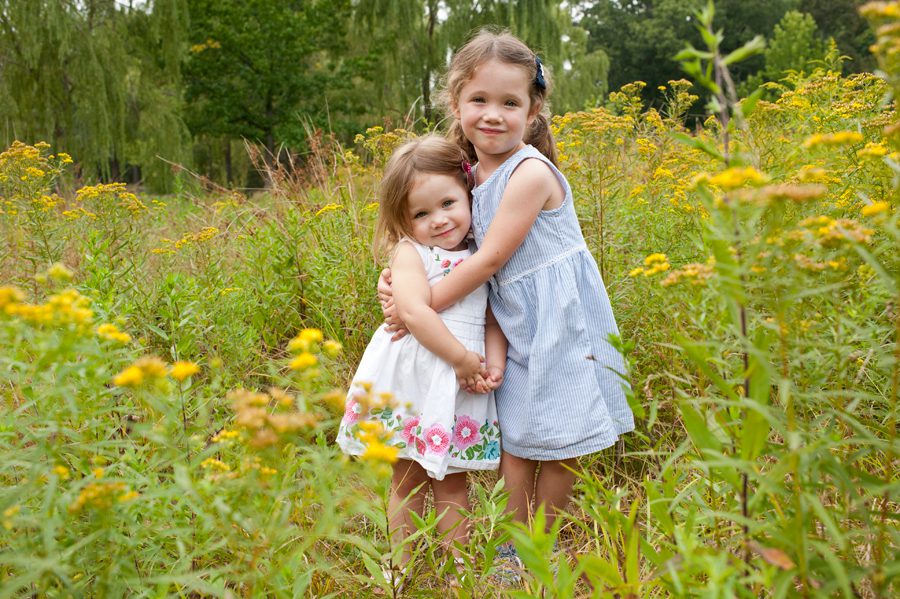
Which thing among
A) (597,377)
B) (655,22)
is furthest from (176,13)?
(655,22)

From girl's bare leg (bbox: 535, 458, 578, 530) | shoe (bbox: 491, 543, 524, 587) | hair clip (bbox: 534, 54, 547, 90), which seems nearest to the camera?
shoe (bbox: 491, 543, 524, 587)

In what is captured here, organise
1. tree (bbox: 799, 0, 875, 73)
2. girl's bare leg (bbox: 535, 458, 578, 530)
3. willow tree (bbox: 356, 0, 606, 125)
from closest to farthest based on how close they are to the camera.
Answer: girl's bare leg (bbox: 535, 458, 578, 530) < willow tree (bbox: 356, 0, 606, 125) < tree (bbox: 799, 0, 875, 73)

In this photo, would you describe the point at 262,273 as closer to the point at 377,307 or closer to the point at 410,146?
the point at 377,307

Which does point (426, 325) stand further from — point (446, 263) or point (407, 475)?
point (407, 475)

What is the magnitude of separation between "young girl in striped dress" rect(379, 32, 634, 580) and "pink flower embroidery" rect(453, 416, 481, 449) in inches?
3.8

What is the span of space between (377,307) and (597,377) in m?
1.22

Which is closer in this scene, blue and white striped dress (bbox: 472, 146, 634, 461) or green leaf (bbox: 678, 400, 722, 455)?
green leaf (bbox: 678, 400, 722, 455)

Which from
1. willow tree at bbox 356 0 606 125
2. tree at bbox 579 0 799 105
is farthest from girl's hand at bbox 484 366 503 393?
tree at bbox 579 0 799 105

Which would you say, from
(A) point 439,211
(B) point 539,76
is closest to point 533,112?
(B) point 539,76

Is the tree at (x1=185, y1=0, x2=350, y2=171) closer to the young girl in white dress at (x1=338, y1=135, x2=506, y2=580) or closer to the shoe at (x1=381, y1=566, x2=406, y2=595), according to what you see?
the young girl in white dress at (x1=338, y1=135, x2=506, y2=580)

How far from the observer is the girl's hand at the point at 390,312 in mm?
2016

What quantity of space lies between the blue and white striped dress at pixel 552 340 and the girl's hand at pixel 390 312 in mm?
295

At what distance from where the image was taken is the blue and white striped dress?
190 cm

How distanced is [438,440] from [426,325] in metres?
0.32
